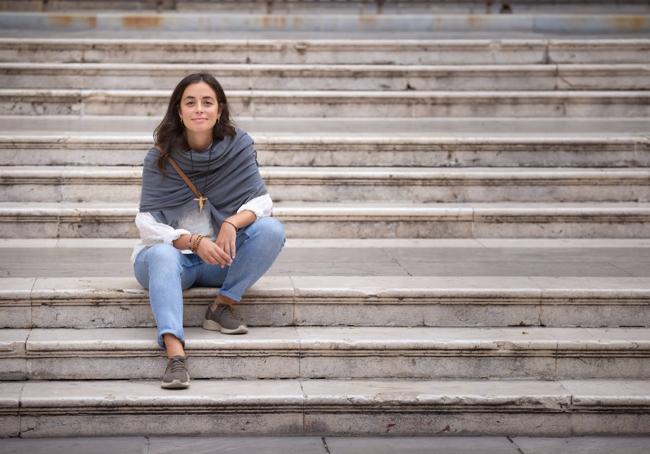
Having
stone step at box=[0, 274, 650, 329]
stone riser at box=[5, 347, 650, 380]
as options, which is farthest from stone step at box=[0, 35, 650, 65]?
stone riser at box=[5, 347, 650, 380]

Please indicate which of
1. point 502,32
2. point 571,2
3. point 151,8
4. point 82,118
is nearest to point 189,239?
point 82,118

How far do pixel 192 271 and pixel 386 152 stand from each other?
259 centimetres

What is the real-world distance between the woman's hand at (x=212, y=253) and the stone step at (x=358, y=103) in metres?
3.49

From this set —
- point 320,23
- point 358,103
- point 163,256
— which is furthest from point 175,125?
point 320,23

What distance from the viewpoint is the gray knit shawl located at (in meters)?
4.81

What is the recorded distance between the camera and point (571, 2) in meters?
12.1

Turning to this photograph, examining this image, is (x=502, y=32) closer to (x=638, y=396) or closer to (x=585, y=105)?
(x=585, y=105)

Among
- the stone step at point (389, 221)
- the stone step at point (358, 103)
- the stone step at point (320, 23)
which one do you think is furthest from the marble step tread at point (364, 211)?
the stone step at point (320, 23)

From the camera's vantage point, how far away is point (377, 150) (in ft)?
23.4

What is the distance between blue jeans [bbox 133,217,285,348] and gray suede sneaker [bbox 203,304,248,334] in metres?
0.08

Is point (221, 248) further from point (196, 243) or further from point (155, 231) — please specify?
point (155, 231)

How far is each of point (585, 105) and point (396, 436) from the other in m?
4.55

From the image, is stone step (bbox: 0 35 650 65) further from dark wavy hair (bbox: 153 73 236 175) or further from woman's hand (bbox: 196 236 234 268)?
woman's hand (bbox: 196 236 234 268)

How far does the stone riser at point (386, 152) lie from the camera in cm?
692
